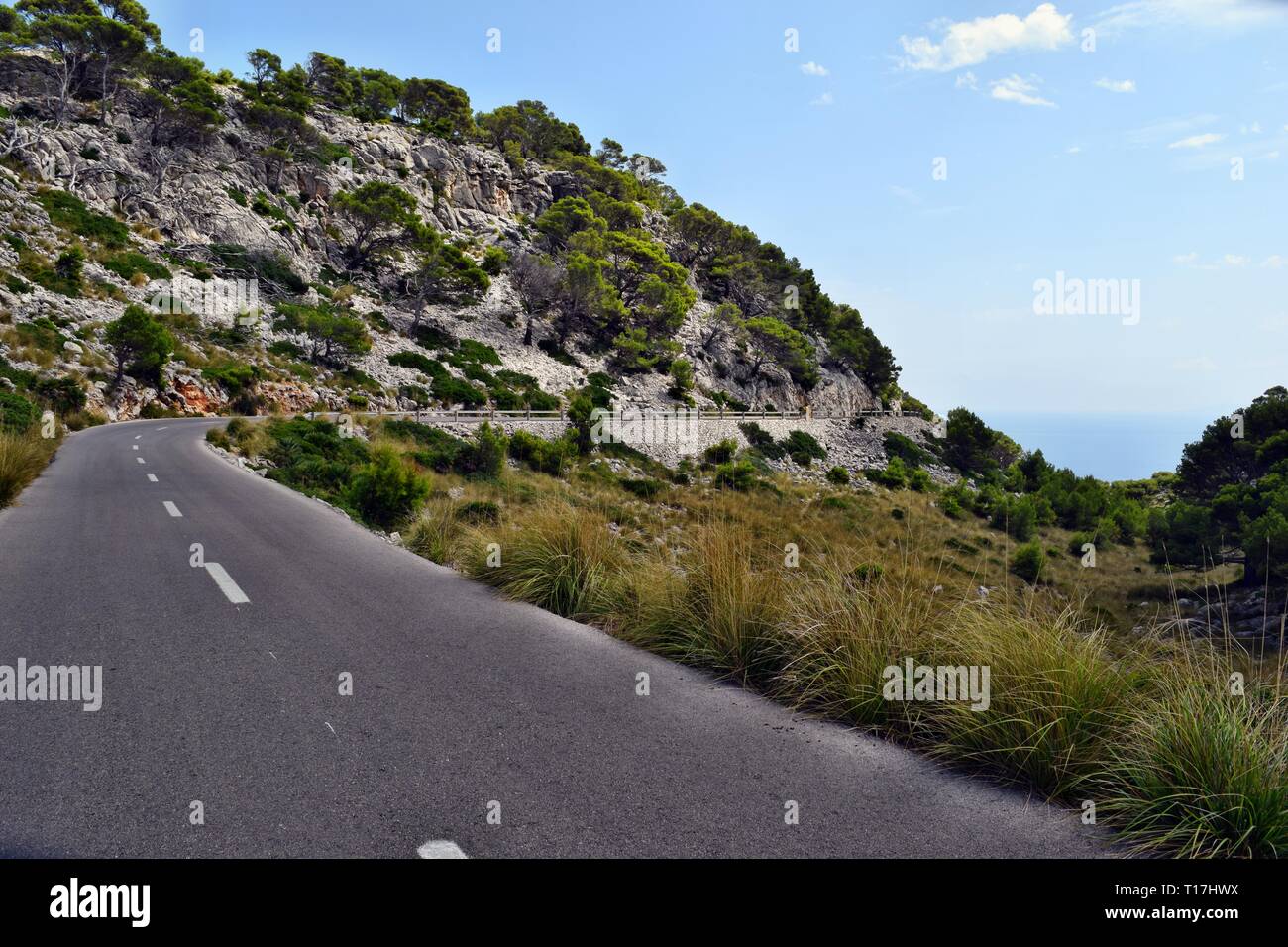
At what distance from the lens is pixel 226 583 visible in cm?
718

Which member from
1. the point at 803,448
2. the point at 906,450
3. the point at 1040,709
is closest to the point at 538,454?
the point at 803,448

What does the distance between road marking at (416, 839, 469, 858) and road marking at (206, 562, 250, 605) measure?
15.7 feet

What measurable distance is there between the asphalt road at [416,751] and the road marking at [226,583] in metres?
0.11

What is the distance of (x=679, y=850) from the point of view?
2836 millimetres

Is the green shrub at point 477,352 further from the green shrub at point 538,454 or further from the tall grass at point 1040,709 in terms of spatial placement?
the tall grass at point 1040,709

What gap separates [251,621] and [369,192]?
2399 inches

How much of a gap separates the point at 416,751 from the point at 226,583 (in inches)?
190

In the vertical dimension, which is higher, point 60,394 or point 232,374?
point 232,374

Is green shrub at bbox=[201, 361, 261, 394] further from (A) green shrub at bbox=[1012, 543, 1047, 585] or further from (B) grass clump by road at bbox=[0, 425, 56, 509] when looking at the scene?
(A) green shrub at bbox=[1012, 543, 1047, 585]

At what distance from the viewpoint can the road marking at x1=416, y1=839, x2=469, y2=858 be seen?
2.72m

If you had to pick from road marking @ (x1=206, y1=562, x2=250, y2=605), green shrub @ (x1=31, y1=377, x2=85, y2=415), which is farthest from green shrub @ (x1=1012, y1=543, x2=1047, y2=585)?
green shrub @ (x1=31, y1=377, x2=85, y2=415)

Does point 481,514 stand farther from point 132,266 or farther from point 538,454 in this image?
point 132,266

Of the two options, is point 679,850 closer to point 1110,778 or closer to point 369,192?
point 1110,778

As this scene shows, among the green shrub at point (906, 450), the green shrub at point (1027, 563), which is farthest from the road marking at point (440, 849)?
the green shrub at point (906, 450)
